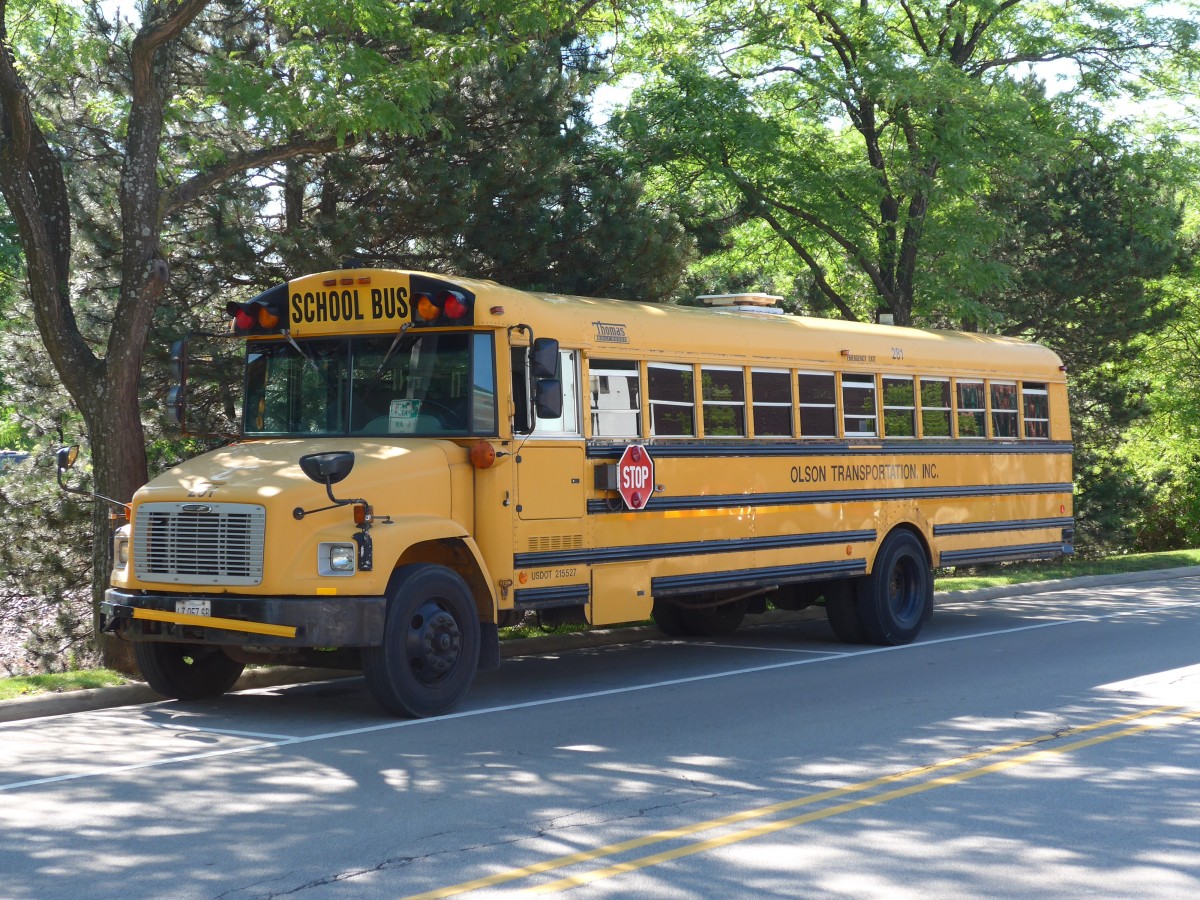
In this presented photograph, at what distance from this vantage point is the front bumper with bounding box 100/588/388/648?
8.80 metres

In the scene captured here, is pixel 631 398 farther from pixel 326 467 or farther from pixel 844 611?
pixel 844 611

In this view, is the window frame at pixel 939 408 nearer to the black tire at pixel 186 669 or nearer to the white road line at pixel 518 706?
the white road line at pixel 518 706

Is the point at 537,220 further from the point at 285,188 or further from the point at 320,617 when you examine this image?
the point at 320,617

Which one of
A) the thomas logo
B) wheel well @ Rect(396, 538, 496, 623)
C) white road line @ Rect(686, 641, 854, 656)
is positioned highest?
the thomas logo

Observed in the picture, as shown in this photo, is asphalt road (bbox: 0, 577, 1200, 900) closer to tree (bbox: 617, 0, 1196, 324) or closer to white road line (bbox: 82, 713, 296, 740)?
white road line (bbox: 82, 713, 296, 740)

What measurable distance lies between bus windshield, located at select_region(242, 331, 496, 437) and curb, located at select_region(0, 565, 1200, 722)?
6.28 ft

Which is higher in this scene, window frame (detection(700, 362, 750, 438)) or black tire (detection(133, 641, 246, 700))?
window frame (detection(700, 362, 750, 438))

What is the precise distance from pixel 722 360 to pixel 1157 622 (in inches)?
246

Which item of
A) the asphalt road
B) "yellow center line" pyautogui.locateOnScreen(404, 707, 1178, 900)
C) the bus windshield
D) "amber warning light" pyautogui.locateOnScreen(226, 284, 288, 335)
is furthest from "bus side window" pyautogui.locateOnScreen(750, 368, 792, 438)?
"yellow center line" pyautogui.locateOnScreen(404, 707, 1178, 900)

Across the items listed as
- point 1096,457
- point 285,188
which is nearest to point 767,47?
point 285,188

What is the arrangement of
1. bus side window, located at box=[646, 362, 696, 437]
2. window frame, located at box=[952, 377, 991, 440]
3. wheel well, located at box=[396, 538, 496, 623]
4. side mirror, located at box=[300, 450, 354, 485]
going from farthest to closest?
1. window frame, located at box=[952, 377, 991, 440]
2. bus side window, located at box=[646, 362, 696, 437]
3. wheel well, located at box=[396, 538, 496, 623]
4. side mirror, located at box=[300, 450, 354, 485]

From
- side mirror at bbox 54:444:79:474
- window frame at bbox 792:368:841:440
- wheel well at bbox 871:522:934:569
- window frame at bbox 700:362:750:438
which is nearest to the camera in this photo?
side mirror at bbox 54:444:79:474

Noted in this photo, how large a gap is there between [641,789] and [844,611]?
265 inches

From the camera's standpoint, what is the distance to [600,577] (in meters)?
10.7
